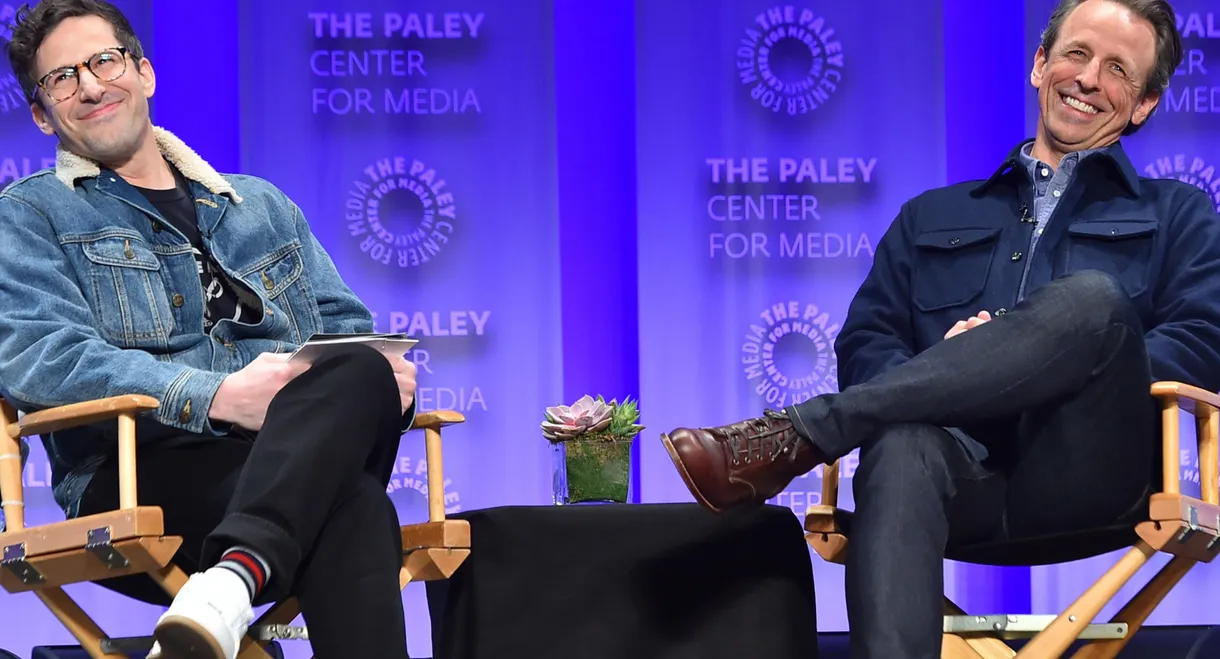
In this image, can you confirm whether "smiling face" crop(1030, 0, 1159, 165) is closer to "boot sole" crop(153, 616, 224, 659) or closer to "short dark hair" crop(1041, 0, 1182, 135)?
"short dark hair" crop(1041, 0, 1182, 135)

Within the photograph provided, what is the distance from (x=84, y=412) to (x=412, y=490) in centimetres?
200

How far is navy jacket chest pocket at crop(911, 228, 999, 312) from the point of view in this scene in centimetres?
252

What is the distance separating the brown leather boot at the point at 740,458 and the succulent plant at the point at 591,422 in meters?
0.54

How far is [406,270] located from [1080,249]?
2.04 metres

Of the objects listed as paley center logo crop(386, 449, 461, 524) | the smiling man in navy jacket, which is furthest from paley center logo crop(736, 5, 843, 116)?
paley center logo crop(386, 449, 461, 524)

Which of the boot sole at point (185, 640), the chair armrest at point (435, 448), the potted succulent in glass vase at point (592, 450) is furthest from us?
the potted succulent in glass vase at point (592, 450)

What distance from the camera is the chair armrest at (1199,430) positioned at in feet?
6.74

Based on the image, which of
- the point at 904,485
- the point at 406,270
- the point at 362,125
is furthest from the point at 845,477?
the point at 904,485

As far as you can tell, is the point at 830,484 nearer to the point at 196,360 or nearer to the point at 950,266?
the point at 950,266

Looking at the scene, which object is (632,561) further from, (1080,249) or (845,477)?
(845,477)

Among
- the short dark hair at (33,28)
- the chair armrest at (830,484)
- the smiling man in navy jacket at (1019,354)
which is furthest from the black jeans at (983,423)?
the short dark hair at (33,28)

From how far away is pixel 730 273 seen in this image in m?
3.95

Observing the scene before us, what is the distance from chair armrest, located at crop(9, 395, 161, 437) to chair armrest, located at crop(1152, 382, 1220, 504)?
59.3 inches

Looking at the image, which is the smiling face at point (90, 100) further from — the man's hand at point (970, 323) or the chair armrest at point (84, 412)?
the man's hand at point (970, 323)
